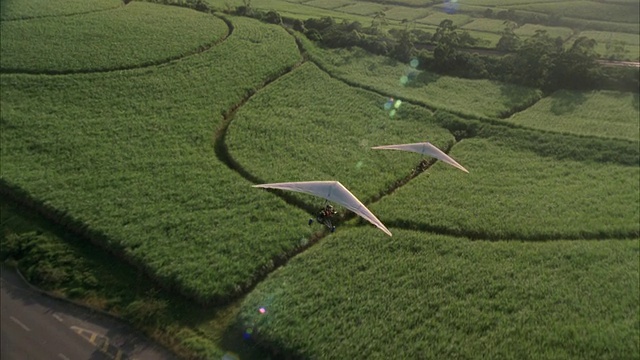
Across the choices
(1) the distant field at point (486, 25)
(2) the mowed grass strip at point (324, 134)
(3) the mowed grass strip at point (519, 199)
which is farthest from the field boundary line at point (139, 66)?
(1) the distant field at point (486, 25)

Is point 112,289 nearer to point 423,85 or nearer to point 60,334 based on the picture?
point 60,334

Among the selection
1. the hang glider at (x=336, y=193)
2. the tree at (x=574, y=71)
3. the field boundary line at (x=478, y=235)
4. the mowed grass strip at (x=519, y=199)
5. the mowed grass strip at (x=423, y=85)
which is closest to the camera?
the hang glider at (x=336, y=193)

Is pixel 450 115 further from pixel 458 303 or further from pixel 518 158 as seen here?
pixel 458 303

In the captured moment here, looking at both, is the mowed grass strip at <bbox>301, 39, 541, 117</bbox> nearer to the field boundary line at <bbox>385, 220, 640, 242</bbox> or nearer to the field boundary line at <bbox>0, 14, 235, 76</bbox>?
the field boundary line at <bbox>0, 14, 235, 76</bbox>

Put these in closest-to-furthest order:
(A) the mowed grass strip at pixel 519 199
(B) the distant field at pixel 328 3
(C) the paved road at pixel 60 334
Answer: (C) the paved road at pixel 60 334 < (A) the mowed grass strip at pixel 519 199 < (B) the distant field at pixel 328 3

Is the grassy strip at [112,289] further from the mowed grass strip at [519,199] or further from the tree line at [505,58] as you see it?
the tree line at [505,58]
